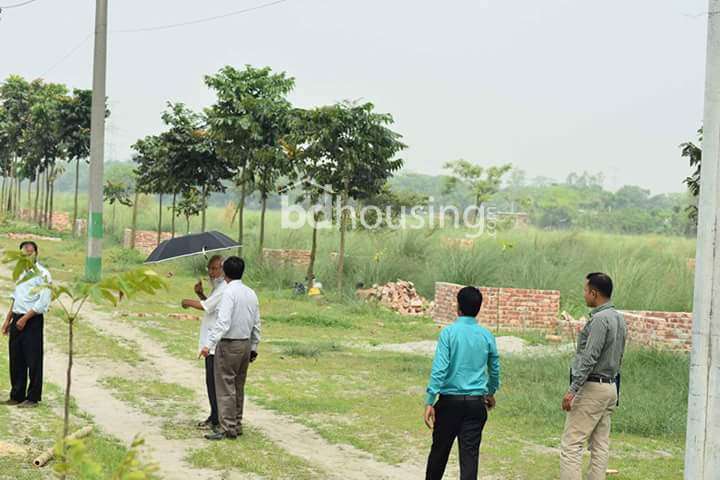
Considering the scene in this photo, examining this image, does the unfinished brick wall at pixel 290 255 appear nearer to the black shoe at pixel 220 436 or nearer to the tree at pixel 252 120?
the tree at pixel 252 120

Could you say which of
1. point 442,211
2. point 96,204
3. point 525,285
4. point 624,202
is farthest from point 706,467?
point 624,202

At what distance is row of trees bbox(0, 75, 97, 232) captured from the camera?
38.1 meters

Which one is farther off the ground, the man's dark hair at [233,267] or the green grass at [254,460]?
the man's dark hair at [233,267]

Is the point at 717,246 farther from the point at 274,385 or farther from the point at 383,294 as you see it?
the point at 383,294

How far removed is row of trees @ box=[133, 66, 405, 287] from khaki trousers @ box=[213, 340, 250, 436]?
45.2 ft

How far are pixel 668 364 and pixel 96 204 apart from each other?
41.8 feet

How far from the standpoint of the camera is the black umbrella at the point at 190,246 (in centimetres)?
1067

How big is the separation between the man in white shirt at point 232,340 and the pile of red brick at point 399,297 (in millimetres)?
12861

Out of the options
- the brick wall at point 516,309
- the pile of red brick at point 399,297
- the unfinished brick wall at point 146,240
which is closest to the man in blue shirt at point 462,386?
the brick wall at point 516,309

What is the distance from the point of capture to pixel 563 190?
303 ft

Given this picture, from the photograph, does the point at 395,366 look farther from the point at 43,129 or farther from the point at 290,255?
the point at 43,129

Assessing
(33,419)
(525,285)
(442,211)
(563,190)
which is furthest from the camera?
(563,190)

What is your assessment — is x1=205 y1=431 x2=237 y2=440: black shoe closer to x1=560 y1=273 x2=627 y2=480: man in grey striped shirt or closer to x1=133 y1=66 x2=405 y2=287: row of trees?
x1=560 y1=273 x2=627 y2=480: man in grey striped shirt

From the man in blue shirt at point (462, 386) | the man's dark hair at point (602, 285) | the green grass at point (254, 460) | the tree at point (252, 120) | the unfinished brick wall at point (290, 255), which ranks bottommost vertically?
the green grass at point (254, 460)
